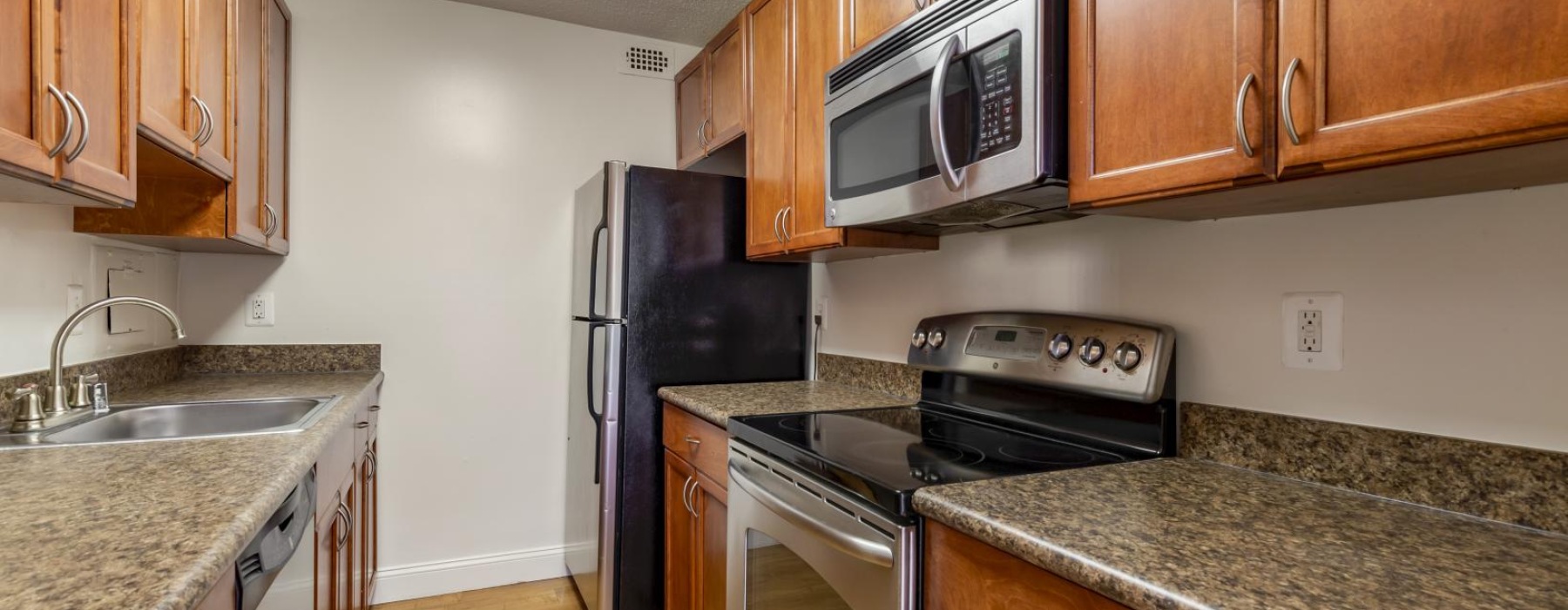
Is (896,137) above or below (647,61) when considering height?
below

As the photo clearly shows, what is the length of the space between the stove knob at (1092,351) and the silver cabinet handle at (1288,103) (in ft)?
1.95

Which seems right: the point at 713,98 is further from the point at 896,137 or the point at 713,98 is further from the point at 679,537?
the point at 679,537

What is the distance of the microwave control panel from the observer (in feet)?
3.91

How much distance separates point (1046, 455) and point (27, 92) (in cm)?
168

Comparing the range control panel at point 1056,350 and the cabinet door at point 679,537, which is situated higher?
the range control panel at point 1056,350

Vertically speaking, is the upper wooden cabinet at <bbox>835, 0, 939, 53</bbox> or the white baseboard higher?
the upper wooden cabinet at <bbox>835, 0, 939, 53</bbox>

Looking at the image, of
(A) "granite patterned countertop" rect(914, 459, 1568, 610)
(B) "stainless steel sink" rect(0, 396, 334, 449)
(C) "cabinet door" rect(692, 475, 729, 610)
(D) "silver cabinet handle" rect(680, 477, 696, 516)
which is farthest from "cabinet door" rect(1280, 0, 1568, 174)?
(B) "stainless steel sink" rect(0, 396, 334, 449)

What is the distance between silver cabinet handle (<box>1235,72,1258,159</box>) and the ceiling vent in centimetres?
249

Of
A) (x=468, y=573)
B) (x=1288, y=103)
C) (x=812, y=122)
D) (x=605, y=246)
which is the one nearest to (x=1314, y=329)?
(x=1288, y=103)

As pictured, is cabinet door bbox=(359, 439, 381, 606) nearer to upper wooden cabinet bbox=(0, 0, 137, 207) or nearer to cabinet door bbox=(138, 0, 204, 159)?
cabinet door bbox=(138, 0, 204, 159)

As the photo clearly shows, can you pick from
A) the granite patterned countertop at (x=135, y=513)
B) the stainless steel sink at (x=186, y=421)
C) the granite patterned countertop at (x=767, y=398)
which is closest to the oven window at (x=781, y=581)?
the granite patterned countertop at (x=767, y=398)

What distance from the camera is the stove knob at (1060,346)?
1.43m

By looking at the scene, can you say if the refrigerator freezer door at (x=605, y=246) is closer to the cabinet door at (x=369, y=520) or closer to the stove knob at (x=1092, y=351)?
the cabinet door at (x=369, y=520)

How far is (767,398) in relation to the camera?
199 centimetres
